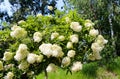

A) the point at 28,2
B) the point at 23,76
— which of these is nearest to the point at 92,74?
the point at 23,76

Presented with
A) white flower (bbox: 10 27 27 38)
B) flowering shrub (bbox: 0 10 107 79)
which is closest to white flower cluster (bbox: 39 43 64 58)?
flowering shrub (bbox: 0 10 107 79)

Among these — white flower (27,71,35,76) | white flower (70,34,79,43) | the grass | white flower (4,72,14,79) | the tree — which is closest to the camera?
white flower (70,34,79,43)

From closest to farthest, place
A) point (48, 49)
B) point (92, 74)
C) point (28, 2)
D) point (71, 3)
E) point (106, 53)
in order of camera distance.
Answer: point (48, 49) → point (92, 74) → point (106, 53) → point (71, 3) → point (28, 2)

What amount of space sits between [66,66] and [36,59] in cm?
54

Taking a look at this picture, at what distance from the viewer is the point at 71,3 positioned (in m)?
26.7

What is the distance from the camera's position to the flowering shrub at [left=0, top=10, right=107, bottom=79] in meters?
6.07

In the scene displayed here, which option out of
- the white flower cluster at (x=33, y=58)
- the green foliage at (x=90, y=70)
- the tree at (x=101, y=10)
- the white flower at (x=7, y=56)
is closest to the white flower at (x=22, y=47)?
the white flower cluster at (x=33, y=58)

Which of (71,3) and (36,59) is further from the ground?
(71,3)

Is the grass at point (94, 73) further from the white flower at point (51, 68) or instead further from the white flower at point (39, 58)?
the white flower at point (39, 58)

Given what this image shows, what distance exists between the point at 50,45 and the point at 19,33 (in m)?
0.59

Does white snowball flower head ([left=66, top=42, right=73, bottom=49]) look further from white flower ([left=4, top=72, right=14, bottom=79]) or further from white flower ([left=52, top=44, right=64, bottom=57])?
white flower ([left=4, top=72, right=14, bottom=79])

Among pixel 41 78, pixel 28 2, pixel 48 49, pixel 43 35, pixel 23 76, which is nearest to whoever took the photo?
pixel 48 49

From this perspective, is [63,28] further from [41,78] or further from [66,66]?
[41,78]

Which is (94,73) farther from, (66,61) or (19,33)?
(19,33)
